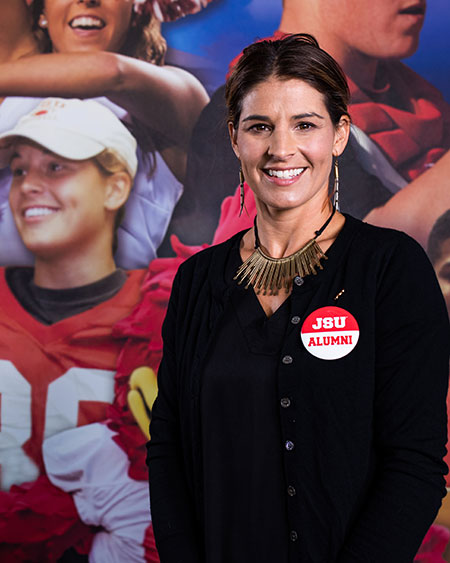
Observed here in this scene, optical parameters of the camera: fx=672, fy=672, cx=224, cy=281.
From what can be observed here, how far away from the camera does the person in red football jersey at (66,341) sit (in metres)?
2.46

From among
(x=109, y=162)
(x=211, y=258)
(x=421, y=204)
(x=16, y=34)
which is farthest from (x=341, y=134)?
(x=16, y=34)

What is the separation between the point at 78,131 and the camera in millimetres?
2539

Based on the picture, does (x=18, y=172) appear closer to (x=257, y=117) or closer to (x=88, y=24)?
(x=88, y=24)

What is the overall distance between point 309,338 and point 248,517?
0.34m

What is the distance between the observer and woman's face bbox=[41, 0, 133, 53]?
2.53 meters

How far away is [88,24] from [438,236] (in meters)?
1.51

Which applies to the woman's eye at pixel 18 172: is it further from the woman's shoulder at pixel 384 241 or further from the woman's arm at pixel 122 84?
the woman's shoulder at pixel 384 241

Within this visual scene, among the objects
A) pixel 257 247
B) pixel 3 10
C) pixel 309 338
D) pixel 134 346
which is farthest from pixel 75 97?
pixel 309 338

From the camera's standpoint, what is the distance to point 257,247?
4.46 ft

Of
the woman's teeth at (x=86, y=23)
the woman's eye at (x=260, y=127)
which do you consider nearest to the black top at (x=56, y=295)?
the woman's teeth at (x=86, y=23)

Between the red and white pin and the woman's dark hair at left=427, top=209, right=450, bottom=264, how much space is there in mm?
1282

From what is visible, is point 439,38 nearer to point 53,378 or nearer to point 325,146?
point 325,146

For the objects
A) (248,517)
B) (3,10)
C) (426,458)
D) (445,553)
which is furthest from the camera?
(3,10)

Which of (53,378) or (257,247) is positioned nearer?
(257,247)
